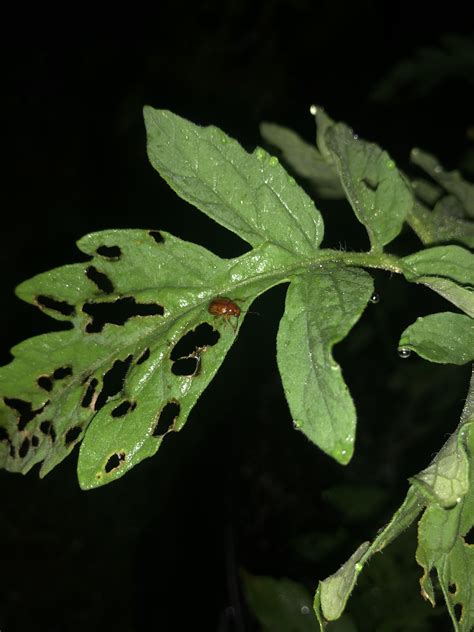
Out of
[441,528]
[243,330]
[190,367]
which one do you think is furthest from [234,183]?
[243,330]

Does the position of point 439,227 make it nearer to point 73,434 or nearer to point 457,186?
point 457,186

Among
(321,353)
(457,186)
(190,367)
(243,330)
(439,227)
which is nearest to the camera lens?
(321,353)

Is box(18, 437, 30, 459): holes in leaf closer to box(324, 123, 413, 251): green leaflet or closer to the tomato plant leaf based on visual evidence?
box(324, 123, 413, 251): green leaflet

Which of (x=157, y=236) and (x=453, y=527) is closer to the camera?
(x=453, y=527)

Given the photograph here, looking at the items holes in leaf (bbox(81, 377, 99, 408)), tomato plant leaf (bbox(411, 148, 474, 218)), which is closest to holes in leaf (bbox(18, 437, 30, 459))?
holes in leaf (bbox(81, 377, 99, 408))

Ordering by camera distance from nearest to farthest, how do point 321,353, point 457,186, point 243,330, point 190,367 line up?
point 321,353
point 457,186
point 190,367
point 243,330

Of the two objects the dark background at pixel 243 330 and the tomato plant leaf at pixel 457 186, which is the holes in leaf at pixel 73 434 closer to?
the dark background at pixel 243 330
